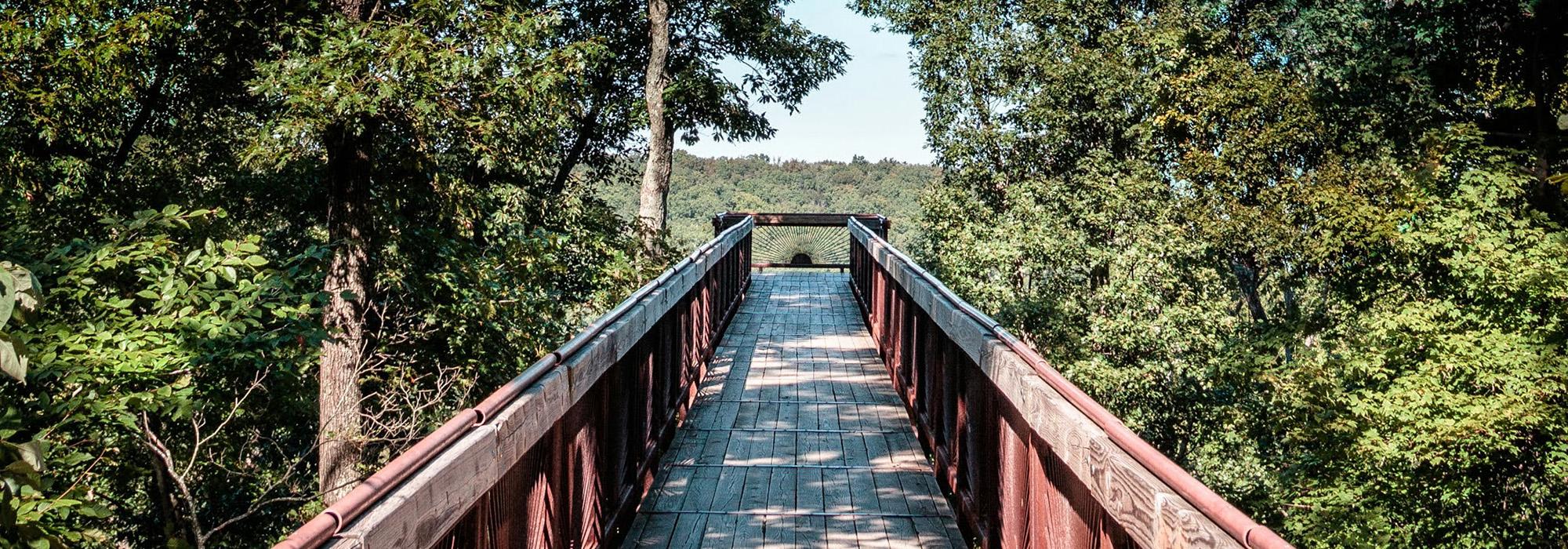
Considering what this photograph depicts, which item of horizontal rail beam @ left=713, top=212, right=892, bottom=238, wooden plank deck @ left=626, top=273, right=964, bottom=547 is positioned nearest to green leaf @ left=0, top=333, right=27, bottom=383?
wooden plank deck @ left=626, top=273, right=964, bottom=547

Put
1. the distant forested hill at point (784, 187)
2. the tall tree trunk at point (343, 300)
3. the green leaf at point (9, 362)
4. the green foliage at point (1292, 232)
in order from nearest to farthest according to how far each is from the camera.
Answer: the green leaf at point (9, 362) < the tall tree trunk at point (343, 300) < the green foliage at point (1292, 232) < the distant forested hill at point (784, 187)

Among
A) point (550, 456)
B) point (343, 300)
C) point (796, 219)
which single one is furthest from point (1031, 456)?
point (796, 219)

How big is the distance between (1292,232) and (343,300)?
16.7 metres

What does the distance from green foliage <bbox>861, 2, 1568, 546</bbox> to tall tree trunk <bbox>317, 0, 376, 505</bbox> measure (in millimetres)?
12402

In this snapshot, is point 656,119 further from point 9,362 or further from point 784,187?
point 784,187

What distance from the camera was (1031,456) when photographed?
322cm

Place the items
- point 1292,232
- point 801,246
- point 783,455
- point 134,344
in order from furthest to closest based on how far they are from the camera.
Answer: point 801,246 < point 1292,232 < point 134,344 < point 783,455

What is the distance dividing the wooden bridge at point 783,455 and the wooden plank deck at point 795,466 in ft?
0.05

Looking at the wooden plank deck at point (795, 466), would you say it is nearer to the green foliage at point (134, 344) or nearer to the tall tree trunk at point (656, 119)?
the green foliage at point (134, 344)

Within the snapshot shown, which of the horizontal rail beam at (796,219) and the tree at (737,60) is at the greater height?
the tree at (737,60)

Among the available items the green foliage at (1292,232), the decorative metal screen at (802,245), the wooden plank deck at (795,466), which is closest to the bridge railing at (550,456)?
the wooden plank deck at (795,466)

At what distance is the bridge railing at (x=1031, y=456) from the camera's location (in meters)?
1.94

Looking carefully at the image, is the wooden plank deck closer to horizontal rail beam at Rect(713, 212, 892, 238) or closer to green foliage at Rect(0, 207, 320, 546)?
green foliage at Rect(0, 207, 320, 546)

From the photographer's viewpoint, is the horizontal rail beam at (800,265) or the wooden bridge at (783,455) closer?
the wooden bridge at (783,455)
